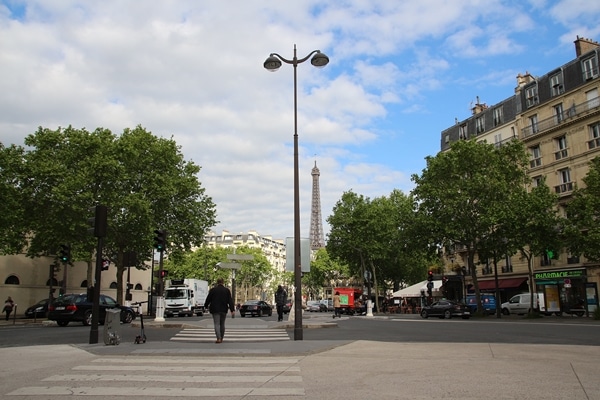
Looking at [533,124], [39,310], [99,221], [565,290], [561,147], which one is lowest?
[39,310]

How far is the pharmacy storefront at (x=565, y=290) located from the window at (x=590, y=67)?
593 inches

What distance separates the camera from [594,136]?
125 ft

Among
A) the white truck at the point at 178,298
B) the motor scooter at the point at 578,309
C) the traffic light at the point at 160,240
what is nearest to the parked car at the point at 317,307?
the white truck at the point at 178,298

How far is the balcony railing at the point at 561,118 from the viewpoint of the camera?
3815 centimetres

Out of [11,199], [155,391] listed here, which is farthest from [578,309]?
[11,199]

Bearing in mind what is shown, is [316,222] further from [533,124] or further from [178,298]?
[178,298]

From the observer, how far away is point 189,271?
94.7 m

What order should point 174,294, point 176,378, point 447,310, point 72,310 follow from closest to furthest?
1. point 176,378
2. point 72,310
3. point 447,310
4. point 174,294

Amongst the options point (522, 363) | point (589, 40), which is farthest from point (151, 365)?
point (589, 40)

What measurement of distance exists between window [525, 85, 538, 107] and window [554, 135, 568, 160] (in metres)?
4.44

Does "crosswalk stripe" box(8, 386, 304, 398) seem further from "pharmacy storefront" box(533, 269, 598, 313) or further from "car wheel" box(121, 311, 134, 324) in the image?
"pharmacy storefront" box(533, 269, 598, 313)

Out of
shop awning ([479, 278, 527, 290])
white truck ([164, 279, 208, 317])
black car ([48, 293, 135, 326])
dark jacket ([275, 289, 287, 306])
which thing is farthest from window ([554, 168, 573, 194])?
black car ([48, 293, 135, 326])

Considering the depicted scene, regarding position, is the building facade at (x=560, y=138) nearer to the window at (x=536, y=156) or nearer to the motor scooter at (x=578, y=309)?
the window at (x=536, y=156)

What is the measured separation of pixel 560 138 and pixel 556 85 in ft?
14.8
